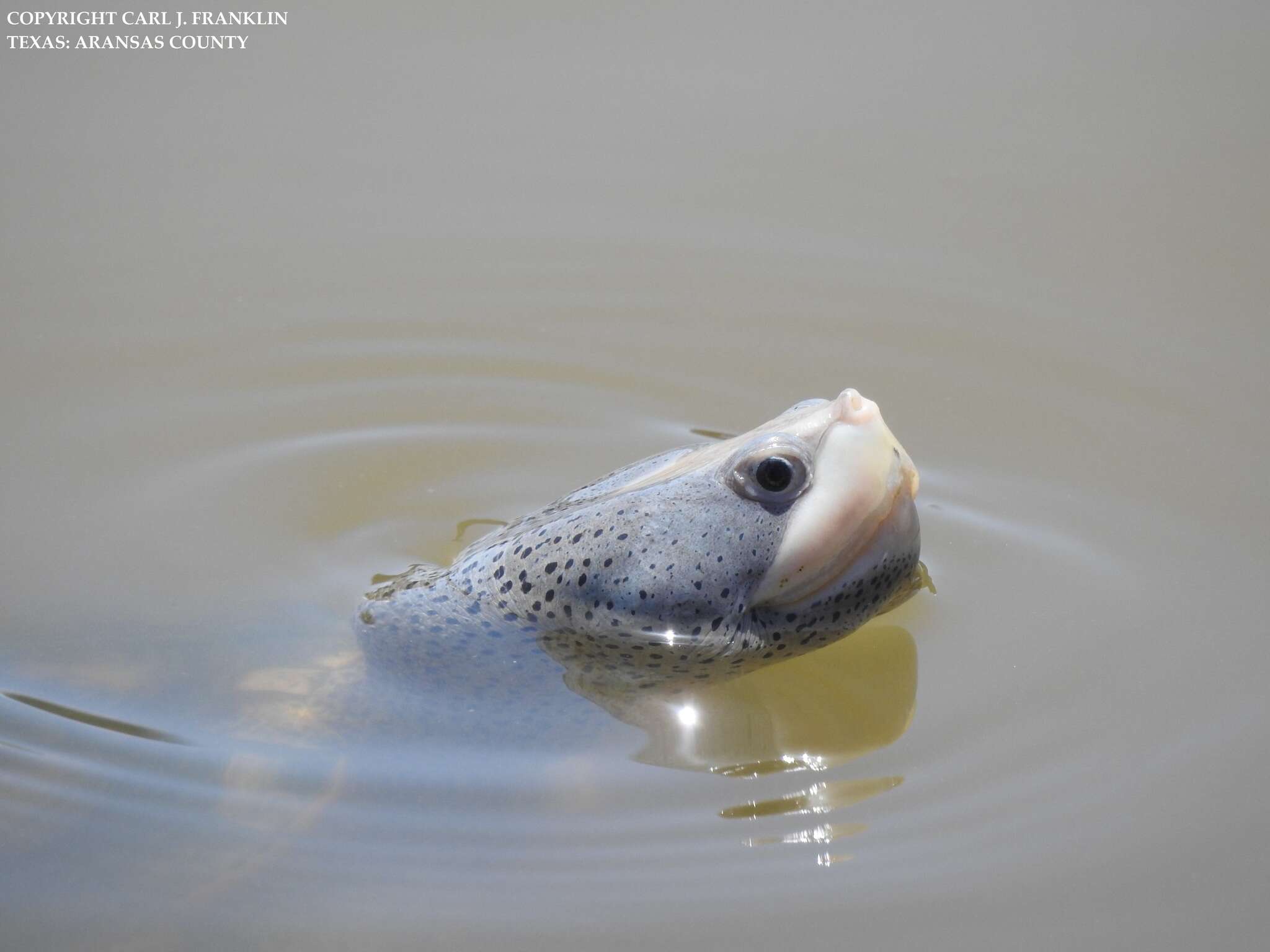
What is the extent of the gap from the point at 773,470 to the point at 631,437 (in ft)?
5.52

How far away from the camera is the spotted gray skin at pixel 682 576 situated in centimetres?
321

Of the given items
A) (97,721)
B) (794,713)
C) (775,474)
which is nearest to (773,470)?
(775,474)

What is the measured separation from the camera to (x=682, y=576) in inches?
129

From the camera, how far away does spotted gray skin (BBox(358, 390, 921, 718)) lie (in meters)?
3.21

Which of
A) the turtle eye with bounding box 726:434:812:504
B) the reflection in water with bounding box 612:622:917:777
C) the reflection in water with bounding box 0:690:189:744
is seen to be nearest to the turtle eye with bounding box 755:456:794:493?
the turtle eye with bounding box 726:434:812:504

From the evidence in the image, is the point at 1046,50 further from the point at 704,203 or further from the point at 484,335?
the point at 484,335

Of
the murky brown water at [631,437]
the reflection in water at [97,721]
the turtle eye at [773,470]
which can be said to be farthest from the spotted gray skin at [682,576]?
the reflection in water at [97,721]

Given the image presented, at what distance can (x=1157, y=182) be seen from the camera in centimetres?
582

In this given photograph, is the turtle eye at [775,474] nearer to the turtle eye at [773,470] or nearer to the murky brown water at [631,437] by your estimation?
the turtle eye at [773,470]

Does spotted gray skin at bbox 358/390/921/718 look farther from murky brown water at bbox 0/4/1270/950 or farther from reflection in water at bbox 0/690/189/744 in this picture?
reflection in water at bbox 0/690/189/744

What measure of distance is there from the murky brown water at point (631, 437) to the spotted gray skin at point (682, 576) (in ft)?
0.76

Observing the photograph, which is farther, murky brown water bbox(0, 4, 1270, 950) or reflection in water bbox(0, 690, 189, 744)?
reflection in water bbox(0, 690, 189, 744)

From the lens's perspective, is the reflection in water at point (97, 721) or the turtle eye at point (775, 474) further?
the reflection in water at point (97, 721)

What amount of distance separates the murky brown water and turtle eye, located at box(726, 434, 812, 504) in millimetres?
686
